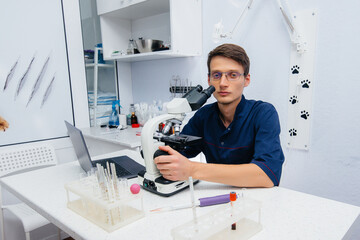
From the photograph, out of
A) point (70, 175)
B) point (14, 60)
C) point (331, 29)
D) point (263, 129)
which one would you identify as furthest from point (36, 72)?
point (331, 29)

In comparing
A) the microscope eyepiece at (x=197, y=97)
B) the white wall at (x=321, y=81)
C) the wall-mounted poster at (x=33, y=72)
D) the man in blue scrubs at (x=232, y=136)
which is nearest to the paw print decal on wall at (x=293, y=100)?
the white wall at (x=321, y=81)

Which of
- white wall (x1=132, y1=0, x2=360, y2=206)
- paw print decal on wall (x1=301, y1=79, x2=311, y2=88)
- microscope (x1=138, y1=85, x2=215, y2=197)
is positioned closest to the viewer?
Answer: microscope (x1=138, y1=85, x2=215, y2=197)

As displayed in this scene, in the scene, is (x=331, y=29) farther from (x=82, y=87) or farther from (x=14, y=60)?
(x=14, y=60)

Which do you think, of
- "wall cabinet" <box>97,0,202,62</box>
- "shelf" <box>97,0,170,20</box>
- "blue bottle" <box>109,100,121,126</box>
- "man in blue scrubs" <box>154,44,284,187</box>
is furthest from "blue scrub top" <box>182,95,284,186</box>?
"blue bottle" <box>109,100,121,126</box>

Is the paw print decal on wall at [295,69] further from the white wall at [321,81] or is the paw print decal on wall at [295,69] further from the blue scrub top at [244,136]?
the blue scrub top at [244,136]

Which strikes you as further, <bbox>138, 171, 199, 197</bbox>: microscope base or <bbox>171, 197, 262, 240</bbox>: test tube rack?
<bbox>138, 171, 199, 197</bbox>: microscope base

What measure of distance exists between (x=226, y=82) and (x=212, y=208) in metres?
0.59

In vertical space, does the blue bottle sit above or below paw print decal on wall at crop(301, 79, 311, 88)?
below

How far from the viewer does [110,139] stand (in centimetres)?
206

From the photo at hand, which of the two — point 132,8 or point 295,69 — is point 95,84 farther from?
point 295,69

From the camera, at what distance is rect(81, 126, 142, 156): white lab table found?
197cm

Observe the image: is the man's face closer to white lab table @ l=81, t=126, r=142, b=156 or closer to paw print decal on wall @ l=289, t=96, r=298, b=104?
paw print decal on wall @ l=289, t=96, r=298, b=104

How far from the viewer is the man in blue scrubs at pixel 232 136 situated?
3.21ft

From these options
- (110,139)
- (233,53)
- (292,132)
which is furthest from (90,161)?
(292,132)
